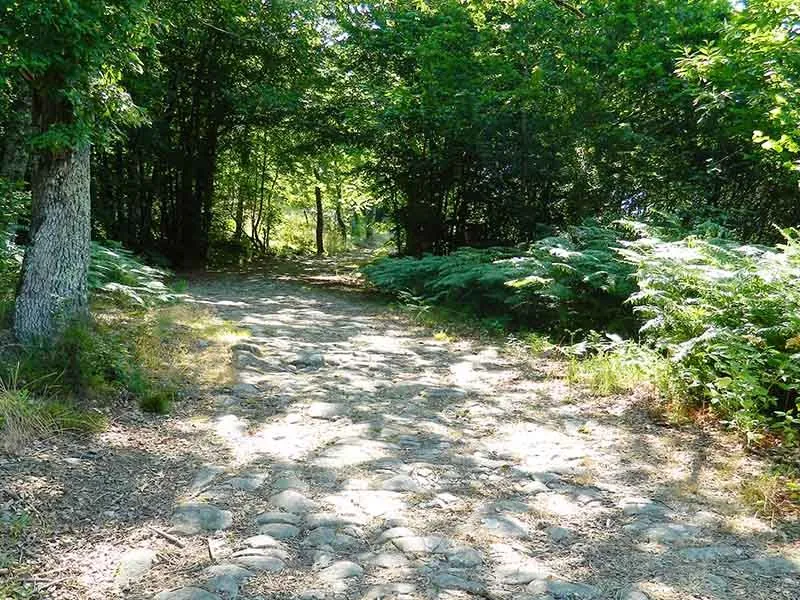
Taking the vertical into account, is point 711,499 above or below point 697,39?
below

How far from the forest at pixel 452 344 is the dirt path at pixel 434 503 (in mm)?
24

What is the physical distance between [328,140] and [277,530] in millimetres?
13575

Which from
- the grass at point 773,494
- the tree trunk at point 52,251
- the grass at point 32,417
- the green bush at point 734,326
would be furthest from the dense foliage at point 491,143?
the grass at point 32,417

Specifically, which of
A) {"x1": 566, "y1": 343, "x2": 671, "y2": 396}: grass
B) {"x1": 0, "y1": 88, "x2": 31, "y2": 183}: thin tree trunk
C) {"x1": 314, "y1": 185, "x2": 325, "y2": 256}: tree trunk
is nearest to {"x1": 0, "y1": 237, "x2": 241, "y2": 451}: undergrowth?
{"x1": 0, "y1": 88, "x2": 31, "y2": 183}: thin tree trunk

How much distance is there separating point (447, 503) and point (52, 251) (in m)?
4.16

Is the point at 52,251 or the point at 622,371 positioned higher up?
the point at 52,251

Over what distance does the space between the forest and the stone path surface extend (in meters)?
0.03

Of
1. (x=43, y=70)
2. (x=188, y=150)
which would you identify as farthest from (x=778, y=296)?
(x=188, y=150)

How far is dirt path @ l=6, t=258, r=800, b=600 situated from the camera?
3123 millimetres

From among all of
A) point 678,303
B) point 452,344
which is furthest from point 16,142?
point 678,303

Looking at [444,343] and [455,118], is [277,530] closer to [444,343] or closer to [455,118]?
[444,343]

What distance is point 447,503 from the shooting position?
4.02 meters

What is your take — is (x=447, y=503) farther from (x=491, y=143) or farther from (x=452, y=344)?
(x=491, y=143)

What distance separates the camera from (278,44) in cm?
1542
